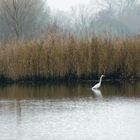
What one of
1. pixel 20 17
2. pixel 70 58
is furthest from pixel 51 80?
pixel 20 17

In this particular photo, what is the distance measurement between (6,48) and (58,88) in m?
4.65

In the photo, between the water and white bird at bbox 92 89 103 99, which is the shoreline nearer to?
the water

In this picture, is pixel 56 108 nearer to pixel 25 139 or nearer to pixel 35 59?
pixel 25 139

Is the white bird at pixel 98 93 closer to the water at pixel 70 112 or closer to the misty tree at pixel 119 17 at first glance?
the water at pixel 70 112

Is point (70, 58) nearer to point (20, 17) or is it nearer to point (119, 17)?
point (20, 17)

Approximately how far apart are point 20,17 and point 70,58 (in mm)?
16379

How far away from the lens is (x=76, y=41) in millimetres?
26641

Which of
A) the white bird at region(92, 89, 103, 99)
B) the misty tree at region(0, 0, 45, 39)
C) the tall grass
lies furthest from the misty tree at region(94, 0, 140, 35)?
the white bird at region(92, 89, 103, 99)

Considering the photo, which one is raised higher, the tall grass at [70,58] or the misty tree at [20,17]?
the misty tree at [20,17]

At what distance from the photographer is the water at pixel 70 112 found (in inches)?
527

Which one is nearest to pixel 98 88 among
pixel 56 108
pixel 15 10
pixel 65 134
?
pixel 56 108

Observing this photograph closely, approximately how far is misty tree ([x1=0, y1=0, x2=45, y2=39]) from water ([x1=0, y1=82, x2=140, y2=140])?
54.8 feet

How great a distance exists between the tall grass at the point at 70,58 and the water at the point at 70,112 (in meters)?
2.17

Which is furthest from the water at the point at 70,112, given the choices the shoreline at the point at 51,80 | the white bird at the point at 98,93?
the shoreline at the point at 51,80
